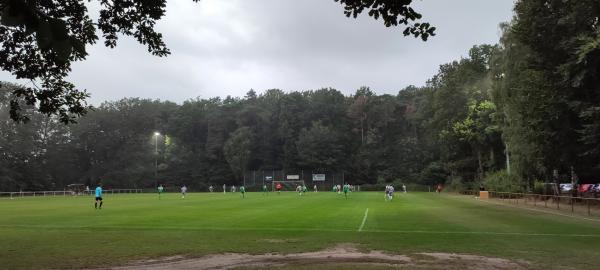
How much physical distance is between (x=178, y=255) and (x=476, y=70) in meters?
78.4

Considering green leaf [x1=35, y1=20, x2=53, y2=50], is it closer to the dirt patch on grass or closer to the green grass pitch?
the dirt patch on grass

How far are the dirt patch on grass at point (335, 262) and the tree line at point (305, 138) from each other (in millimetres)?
27801

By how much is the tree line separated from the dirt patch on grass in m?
27.8

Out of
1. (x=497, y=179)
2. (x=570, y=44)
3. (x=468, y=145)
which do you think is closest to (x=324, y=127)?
(x=468, y=145)

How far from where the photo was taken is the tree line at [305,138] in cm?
6738

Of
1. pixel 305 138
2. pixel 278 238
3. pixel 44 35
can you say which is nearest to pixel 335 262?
pixel 278 238

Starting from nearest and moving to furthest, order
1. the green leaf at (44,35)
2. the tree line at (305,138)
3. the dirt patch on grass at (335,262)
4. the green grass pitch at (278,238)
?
1. the green leaf at (44,35)
2. the dirt patch on grass at (335,262)
3. the green grass pitch at (278,238)
4. the tree line at (305,138)

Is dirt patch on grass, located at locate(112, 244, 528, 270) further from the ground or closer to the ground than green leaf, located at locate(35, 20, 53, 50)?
closer to the ground

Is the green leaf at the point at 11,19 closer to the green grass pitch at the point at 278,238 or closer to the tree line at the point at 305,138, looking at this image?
the green grass pitch at the point at 278,238

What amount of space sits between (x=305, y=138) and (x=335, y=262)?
349ft

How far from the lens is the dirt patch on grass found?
11.4m

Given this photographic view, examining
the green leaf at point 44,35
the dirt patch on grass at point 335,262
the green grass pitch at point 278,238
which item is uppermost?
the green leaf at point 44,35

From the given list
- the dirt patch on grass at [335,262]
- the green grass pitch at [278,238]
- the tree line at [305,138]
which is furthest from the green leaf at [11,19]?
the tree line at [305,138]

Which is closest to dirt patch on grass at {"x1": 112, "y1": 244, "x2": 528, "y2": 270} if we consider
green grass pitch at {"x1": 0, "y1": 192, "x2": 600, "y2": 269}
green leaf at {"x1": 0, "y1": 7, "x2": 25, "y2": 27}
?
green grass pitch at {"x1": 0, "y1": 192, "x2": 600, "y2": 269}
